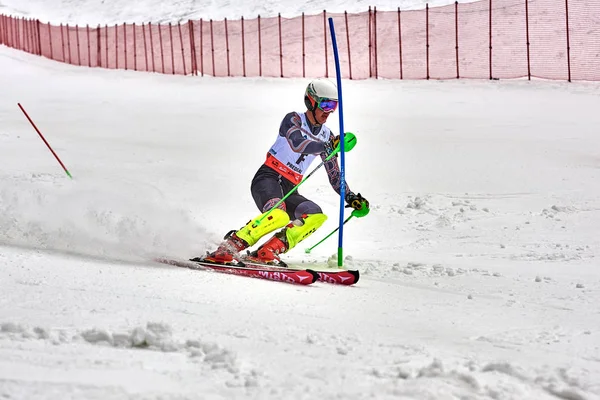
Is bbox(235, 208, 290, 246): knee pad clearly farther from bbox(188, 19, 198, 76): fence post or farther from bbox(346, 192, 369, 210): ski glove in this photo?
bbox(188, 19, 198, 76): fence post

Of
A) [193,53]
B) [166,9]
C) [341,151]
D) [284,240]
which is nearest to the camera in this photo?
[341,151]

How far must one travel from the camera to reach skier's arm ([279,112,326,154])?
6.55 m

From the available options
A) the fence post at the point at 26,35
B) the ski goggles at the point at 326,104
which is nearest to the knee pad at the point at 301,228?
the ski goggles at the point at 326,104

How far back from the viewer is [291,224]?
258 inches

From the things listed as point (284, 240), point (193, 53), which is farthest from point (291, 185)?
point (193, 53)

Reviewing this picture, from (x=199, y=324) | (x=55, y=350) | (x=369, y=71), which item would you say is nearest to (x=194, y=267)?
(x=199, y=324)

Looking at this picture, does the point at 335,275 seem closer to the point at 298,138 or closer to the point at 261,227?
the point at 261,227

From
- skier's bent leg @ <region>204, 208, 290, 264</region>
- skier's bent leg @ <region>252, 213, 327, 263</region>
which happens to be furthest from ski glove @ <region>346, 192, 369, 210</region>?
skier's bent leg @ <region>204, 208, 290, 264</region>

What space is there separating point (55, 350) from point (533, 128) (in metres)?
13.5

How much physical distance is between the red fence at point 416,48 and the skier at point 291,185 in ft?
52.9

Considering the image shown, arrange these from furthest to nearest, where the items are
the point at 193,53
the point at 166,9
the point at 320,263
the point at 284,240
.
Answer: the point at 166,9 → the point at 193,53 → the point at 320,263 → the point at 284,240

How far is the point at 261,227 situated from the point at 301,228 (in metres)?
0.38

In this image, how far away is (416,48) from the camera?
2714cm

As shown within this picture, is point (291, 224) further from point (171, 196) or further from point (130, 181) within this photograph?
point (130, 181)
